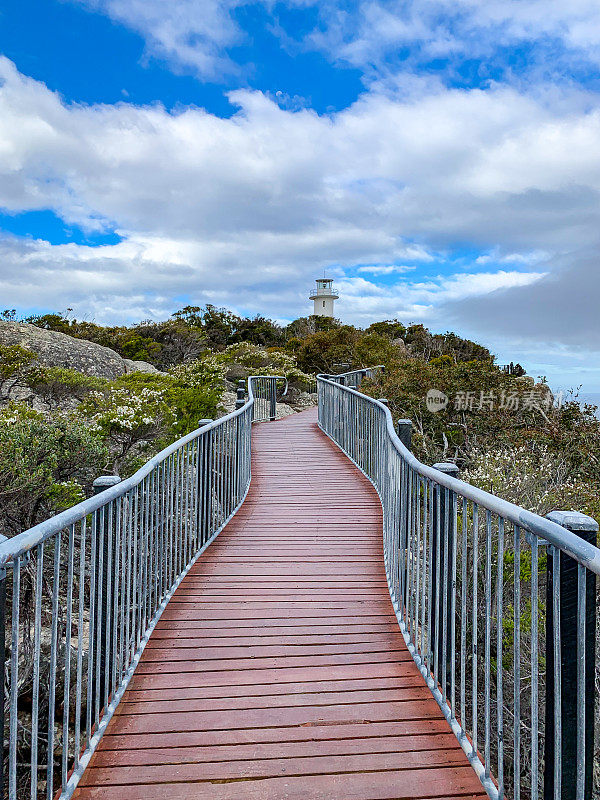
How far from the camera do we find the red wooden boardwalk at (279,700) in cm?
247

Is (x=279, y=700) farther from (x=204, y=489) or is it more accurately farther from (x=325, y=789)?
(x=204, y=489)

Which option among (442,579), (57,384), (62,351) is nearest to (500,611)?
(442,579)

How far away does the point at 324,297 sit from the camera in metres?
57.0

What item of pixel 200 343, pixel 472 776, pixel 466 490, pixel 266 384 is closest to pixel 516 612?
pixel 466 490

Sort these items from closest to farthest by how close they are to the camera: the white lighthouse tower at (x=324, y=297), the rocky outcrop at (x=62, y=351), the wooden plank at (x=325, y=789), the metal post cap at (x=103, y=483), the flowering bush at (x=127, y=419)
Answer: the wooden plank at (x=325, y=789), the metal post cap at (x=103, y=483), the flowering bush at (x=127, y=419), the rocky outcrop at (x=62, y=351), the white lighthouse tower at (x=324, y=297)

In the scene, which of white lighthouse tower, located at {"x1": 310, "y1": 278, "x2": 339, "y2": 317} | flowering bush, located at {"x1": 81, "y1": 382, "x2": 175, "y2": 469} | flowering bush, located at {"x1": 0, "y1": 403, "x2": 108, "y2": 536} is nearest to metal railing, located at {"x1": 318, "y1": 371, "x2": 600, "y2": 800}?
flowering bush, located at {"x1": 0, "y1": 403, "x2": 108, "y2": 536}

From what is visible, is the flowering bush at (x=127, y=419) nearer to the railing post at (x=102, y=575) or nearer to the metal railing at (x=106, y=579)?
the metal railing at (x=106, y=579)

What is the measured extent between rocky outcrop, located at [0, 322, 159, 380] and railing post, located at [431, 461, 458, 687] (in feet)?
64.3

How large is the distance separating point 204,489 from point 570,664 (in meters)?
4.48

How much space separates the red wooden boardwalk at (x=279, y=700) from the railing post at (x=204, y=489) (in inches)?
12.0

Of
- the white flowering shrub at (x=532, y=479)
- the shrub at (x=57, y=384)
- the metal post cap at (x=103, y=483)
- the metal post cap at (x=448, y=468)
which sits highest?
the shrub at (x=57, y=384)

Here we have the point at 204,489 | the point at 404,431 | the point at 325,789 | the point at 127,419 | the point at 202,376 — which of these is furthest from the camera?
the point at 202,376

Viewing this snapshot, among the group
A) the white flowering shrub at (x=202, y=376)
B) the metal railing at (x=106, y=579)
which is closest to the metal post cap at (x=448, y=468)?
the metal railing at (x=106, y=579)

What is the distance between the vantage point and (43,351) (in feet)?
69.5
